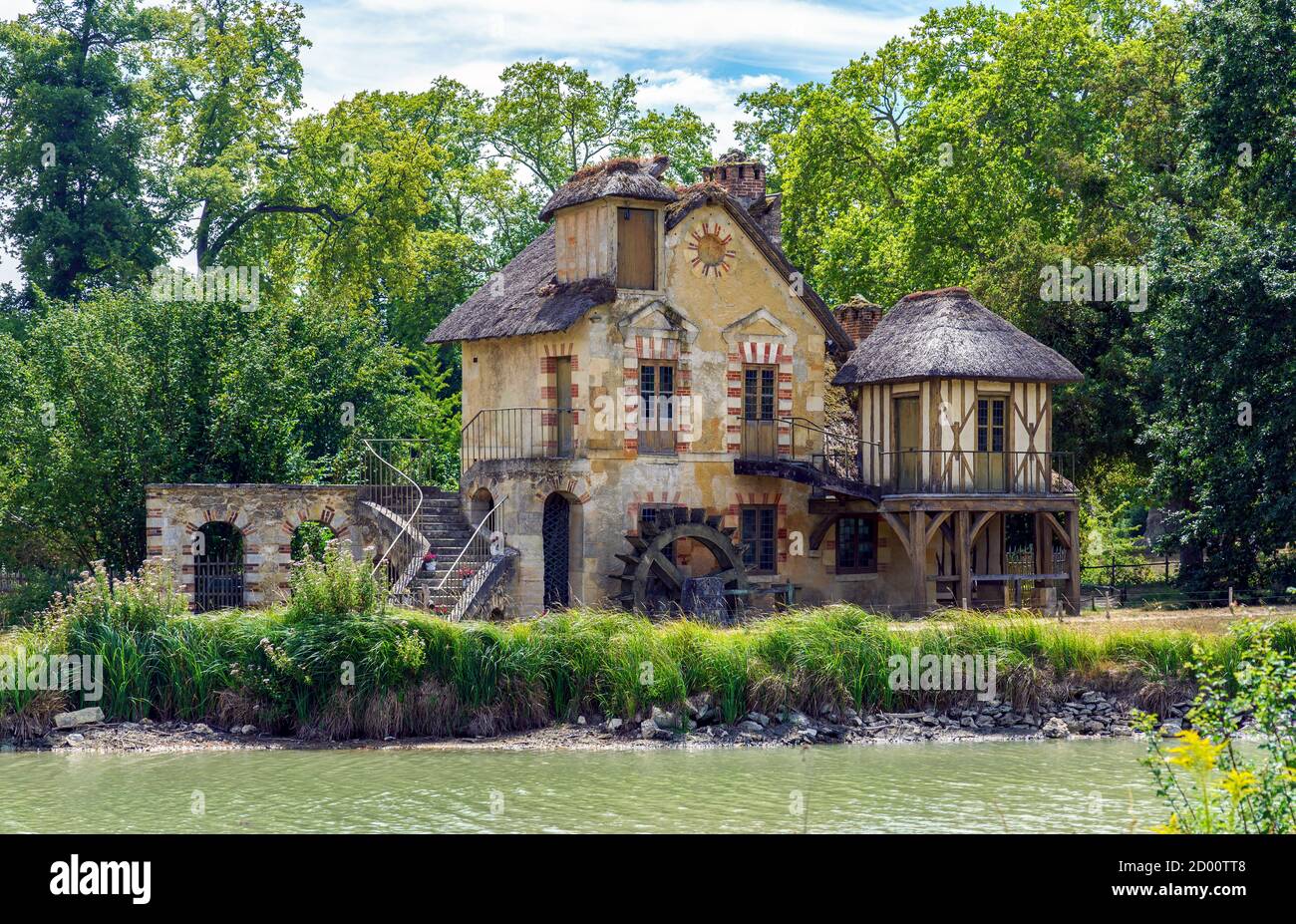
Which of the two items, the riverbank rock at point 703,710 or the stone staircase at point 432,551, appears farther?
the stone staircase at point 432,551

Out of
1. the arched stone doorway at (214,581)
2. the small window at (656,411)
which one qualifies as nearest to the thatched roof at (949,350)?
the small window at (656,411)

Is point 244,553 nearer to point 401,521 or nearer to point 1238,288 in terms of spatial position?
point 401,521

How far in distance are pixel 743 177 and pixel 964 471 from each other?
27.5 feet

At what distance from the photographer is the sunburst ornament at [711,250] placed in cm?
3228

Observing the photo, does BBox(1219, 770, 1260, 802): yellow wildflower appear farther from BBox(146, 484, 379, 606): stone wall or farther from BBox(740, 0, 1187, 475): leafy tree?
BBox(740, 0, 1187, 475): leafy tree

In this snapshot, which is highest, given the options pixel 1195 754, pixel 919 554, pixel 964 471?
pixel 964 471

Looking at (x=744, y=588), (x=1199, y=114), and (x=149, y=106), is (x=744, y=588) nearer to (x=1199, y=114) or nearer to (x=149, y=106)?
(x=1199, y=114)

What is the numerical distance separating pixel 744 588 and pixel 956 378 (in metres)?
5.68

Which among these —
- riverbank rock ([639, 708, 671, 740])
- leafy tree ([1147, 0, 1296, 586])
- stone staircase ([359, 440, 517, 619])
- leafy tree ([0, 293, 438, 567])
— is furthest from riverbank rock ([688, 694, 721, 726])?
leafy tree ([1147, 0, 1296, 586])

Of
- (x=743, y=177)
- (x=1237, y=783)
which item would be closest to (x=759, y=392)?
(x=743, y=177)

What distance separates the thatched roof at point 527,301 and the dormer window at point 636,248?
52cm

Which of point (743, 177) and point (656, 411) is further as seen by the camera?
Result: point (743, 177)

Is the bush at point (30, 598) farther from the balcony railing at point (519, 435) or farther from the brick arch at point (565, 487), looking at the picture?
the brick arch at point (565, 487)

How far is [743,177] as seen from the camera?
35875 mm
